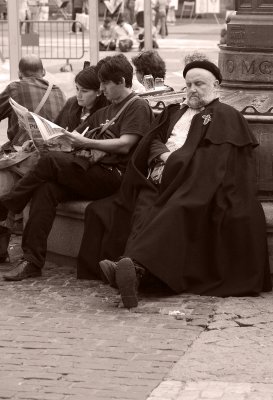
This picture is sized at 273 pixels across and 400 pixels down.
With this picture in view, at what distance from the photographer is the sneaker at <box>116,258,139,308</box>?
6758 mm

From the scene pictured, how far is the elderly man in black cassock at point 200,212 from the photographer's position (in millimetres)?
6969

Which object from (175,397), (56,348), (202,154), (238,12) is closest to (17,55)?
(238,12)

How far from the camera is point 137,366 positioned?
5789 millimetres

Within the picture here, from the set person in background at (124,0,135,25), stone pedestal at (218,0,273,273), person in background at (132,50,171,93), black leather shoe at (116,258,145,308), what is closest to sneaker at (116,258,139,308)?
black leather shoe at (116,258,145,308)

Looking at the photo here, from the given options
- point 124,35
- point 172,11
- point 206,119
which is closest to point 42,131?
point 206,119

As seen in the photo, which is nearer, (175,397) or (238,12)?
(175,397)

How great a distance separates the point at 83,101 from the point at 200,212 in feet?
5.04

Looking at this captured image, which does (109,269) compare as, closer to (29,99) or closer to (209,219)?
(209,219)

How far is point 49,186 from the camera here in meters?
7.69

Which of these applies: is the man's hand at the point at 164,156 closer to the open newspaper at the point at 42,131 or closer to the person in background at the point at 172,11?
the open newspaper at the point at 42,131

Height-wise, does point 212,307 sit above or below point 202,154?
below

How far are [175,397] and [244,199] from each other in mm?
2099

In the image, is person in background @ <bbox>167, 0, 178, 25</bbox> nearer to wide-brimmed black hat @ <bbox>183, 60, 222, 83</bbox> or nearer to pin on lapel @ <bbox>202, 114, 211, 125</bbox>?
wide-brimmed black hat @ <bbox>183, 60, 222, 83</bbox>

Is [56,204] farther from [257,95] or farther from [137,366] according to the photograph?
[137,366]
